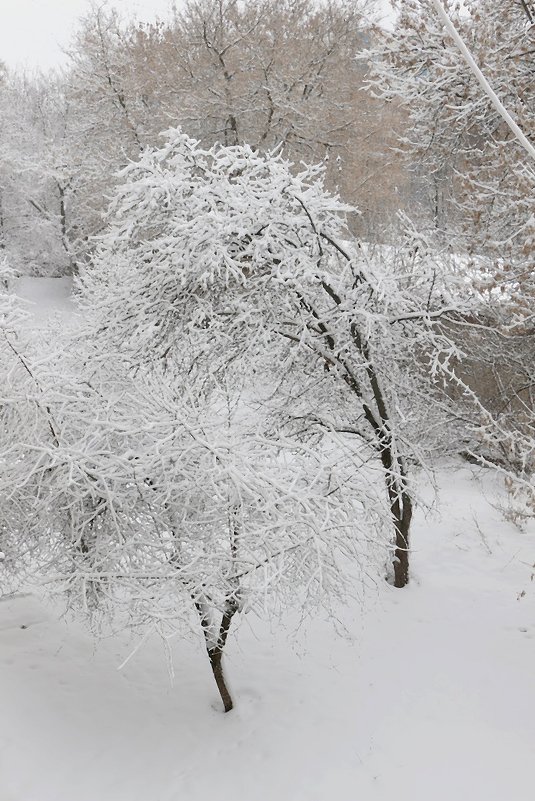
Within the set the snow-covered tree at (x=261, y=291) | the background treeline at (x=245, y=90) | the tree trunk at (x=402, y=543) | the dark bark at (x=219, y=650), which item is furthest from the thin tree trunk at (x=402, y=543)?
the background treeline at (x=245, y=90)

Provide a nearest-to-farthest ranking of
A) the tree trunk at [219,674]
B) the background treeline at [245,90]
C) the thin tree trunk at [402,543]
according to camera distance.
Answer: the tree trunk at [219,674]
the thin tree trunk at [402,543]
the background treeline at [245,90]

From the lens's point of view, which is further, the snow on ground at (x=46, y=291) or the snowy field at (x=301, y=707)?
the snow on ground at (x=46, y=291)

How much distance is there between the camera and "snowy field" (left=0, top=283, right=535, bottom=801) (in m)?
5.68

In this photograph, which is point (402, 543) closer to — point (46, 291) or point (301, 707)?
point (301, 707)

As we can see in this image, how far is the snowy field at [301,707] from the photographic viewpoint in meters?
5.68

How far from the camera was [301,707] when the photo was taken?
Result: 22.2ft

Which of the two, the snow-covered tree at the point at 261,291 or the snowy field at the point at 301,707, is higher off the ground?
the snow-covered tree at the point at 261,291

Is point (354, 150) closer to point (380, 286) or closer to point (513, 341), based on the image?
point (513, 341)

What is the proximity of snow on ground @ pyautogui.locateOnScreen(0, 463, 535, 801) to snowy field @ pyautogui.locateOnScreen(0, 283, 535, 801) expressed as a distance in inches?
0.6

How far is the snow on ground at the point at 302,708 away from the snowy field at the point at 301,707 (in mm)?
16

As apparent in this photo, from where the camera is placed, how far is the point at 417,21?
24.1 ft

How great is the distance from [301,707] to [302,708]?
0.02 metres

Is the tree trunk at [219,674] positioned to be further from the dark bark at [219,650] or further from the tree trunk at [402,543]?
the tree trunk at [402,543]

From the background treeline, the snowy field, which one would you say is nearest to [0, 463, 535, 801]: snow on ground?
the snowy field
